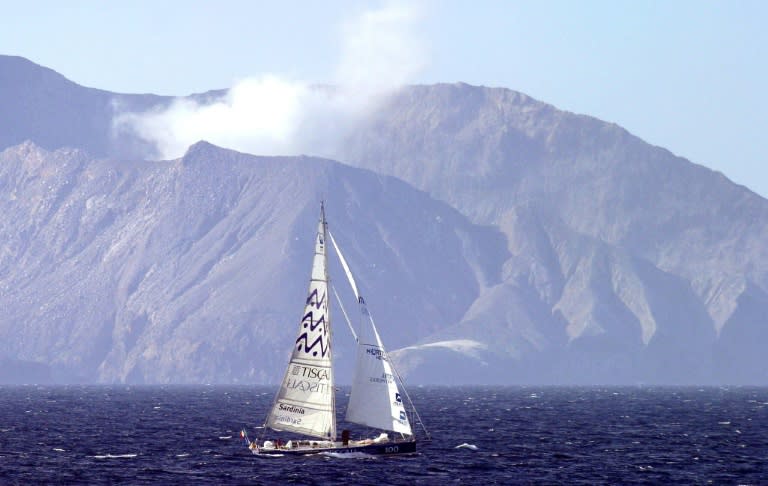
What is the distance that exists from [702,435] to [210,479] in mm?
65079

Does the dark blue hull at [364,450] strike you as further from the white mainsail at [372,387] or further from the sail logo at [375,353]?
the sail logo at [375,353]

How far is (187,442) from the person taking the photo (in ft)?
407

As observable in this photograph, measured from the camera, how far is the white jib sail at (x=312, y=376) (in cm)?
9144

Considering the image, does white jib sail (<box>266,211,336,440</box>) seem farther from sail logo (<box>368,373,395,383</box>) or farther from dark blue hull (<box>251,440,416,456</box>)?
sail logo (<box>368,373,395,383</box>)

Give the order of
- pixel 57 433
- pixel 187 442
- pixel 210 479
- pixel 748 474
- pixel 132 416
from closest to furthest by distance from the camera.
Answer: pixel 210 479 < pixel 748 474 < pixel 187 442 < pixel 57 433 < pixel 132 416

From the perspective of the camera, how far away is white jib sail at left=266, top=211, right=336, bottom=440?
9144cm

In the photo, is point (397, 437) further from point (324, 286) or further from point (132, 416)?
point (132, 416)

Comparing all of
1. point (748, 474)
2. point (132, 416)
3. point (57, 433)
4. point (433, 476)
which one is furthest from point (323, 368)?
point (132, 416)

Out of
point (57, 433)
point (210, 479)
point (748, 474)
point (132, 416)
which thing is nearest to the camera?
point (210, 479)

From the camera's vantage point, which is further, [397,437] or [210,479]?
[397,437]

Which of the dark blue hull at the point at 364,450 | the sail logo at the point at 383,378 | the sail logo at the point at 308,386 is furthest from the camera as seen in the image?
the dark blue hull at the point at 364,450

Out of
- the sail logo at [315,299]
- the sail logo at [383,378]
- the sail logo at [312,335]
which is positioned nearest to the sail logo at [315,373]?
the sail logo at [312,335]

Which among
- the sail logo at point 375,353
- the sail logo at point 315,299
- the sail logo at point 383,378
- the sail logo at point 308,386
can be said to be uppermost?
the sail logo at point 315,299

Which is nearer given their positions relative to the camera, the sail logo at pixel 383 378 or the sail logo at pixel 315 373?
the sail logo at pixel 315 373
